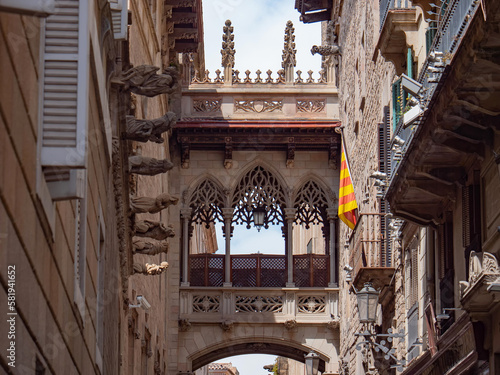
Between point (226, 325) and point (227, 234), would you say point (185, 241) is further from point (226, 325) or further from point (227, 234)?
point (226, 325)

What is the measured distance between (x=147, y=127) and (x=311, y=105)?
647 inches

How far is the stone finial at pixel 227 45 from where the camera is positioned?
1177 inches

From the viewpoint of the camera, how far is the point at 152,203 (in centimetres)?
1588

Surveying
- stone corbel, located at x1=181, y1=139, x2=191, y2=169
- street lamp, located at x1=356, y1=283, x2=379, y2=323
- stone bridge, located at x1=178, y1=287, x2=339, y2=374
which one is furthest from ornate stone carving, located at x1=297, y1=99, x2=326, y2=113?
street lamp, located at x1=356, y1=283, x2=379, y2=323

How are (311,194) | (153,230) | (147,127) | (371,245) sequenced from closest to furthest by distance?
(147,127)
(153,230)
(371,245)
(311,194)

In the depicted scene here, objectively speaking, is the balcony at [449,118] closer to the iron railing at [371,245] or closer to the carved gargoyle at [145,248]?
the carved gargoyle at [145,248]

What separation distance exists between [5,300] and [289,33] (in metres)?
25.2

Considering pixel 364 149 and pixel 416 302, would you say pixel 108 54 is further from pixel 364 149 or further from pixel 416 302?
pixel 364 149

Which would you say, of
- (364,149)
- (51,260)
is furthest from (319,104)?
(51,260)

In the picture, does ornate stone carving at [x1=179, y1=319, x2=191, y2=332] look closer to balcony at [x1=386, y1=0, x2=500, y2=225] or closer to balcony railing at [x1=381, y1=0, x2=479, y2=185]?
balcony at [x1=386, y1=0, x2=500, y2=225]

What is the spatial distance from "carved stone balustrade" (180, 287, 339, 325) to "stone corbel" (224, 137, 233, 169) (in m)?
3.17

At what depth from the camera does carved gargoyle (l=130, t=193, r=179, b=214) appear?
1516 cm

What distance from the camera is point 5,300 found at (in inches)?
207

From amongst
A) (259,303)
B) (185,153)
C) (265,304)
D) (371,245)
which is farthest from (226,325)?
(371,245)
